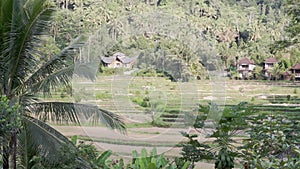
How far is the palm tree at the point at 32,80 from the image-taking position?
284 cm

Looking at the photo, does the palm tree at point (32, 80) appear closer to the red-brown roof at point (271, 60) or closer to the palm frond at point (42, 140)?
the palm frond at point (42, 140)

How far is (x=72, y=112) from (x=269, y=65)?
2.88 meters

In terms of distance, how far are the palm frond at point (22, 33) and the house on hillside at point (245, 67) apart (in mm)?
2698

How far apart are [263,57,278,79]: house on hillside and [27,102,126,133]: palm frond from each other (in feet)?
8.37

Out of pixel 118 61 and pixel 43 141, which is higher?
pixel 118 61

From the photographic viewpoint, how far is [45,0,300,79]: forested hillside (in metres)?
3.04

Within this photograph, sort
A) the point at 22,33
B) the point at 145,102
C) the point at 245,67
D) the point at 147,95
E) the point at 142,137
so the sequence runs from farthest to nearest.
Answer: the point at 245,67
the point at 147,95
the point at 145,102
the point at 142,137
the point at 22,33

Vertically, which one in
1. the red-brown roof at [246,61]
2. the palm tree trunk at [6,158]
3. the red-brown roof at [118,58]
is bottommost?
the palm tree trunk at [6,158]

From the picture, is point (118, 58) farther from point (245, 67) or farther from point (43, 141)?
point (245, 67)

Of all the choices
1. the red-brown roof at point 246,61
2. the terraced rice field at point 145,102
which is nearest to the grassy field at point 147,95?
the terraced rice field at point 145,102

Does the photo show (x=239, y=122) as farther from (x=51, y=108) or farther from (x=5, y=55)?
(x=5, y=55)

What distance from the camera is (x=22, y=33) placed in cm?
285

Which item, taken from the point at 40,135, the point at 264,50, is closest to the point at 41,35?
the point at 40,135

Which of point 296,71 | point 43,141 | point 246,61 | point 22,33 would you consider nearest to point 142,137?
point 43,141
